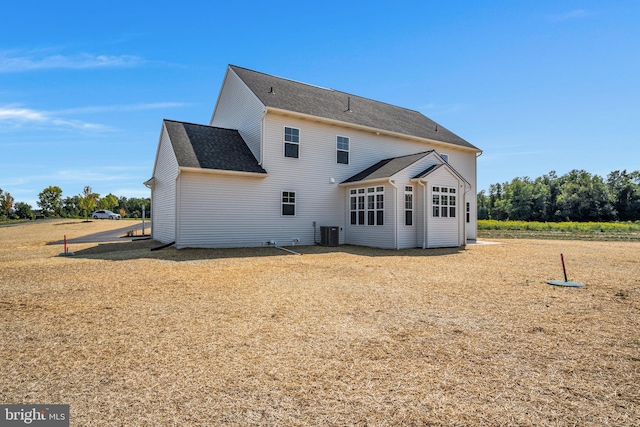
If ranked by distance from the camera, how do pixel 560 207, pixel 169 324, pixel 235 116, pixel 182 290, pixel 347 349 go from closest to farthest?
1. pixel 347 349
2. pixel 169 324
3. pixel 182 290
4. pixel 235 116
5. pixel 560 207

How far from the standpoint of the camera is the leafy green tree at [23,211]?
48.6 metres

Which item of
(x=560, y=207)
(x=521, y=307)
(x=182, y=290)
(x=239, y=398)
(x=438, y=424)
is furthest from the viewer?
(x=560, y=207)

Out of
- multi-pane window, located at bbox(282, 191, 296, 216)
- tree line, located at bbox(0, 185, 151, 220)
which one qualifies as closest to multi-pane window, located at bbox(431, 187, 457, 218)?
multi-pane window, located at bbox(282, 191, 296, 216)

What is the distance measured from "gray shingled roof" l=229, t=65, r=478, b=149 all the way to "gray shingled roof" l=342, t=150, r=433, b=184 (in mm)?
2341

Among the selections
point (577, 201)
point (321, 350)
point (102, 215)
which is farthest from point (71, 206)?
point (577, 201)

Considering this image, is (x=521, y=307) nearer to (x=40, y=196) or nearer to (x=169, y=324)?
(x=169, y=324)

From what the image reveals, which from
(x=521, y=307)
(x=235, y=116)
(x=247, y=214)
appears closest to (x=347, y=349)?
(x=521, y=307)

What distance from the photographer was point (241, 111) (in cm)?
1775

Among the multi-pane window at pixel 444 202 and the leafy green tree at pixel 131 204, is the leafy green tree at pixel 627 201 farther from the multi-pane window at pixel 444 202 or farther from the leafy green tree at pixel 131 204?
the leafy green tree at pixel 131 204

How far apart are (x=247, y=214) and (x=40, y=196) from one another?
184ft

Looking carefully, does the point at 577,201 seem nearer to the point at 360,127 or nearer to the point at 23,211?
the point at 360,127

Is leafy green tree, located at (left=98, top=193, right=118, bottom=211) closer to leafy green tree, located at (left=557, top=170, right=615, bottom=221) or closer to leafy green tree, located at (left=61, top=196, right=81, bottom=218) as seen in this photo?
leafy green tree, located at (left=61, top=196, right=81, bottom=218)

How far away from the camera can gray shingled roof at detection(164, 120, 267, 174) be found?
47.5ft

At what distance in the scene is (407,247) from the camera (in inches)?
614
